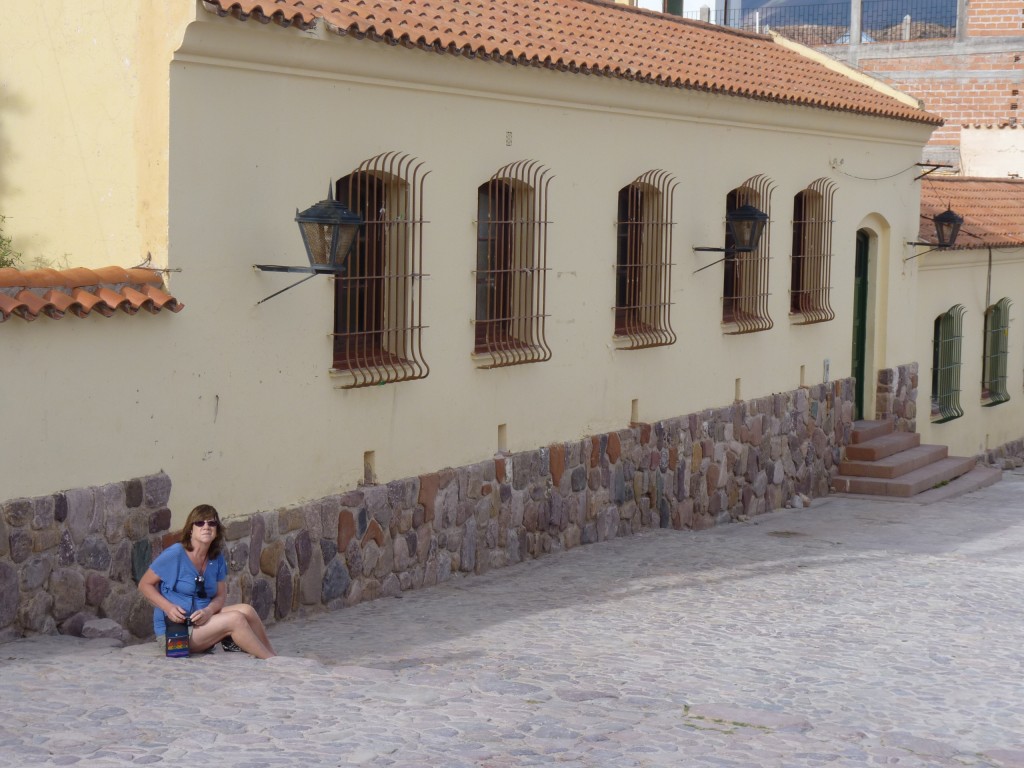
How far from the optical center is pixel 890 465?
704 inches

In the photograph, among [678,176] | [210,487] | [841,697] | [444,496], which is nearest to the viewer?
[841,697]

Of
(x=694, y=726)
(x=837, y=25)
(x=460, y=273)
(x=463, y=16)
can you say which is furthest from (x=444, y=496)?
(x=837, y=25)

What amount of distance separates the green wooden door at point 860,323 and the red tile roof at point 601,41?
1.67m

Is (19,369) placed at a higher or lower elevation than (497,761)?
higher

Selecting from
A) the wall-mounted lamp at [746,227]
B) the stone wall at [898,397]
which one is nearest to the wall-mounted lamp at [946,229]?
the stone wall at [898,397]

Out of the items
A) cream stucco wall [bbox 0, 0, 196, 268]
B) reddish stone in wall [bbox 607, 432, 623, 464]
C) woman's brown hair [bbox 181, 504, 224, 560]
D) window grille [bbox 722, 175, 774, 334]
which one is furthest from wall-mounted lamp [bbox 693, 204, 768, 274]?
woman's brown hair [bbox 181, 504, 224, 560]

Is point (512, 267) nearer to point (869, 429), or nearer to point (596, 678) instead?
point (596, 678)

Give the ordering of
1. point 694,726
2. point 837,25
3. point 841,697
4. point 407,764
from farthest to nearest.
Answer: point 837,25 < point 841,697 < point 694,726 < point 407,764

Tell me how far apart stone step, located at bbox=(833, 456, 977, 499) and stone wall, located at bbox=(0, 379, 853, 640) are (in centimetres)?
25

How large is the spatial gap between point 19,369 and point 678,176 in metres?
7.66

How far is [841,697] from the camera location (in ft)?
27.0

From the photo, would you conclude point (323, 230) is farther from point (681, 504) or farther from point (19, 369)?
point (681, 504)

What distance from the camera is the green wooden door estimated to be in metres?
18.9

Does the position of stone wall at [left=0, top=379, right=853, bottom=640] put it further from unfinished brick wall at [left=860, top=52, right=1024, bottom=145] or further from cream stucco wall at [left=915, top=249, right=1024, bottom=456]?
unfinished brick wall at [left=860, top=52, right=1024, bottom=145]
